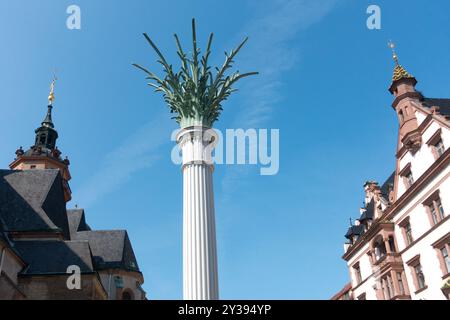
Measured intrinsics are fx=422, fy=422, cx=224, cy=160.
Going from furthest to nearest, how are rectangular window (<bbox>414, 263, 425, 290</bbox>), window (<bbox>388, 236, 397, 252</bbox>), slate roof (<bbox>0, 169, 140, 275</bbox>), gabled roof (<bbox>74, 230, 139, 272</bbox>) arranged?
gabled roof (<bbox>74, 230, 139, 272</bbox>), window (<bbox>388, 236, 397, 252</bbox>), rectangular window (<bbox>414, 263, 425, 290</bbox>), slate roof (<bbox>0, 169, 140, 275</bbox>)

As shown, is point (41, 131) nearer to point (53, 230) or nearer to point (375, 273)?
point (53, 230)

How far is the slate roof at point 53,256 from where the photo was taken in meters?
31.2

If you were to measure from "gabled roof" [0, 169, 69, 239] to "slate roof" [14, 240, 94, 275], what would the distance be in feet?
9.00

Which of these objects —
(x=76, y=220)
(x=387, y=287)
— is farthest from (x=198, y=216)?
(x=76, y=220)

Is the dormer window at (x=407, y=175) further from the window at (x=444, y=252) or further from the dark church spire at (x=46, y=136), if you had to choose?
the dark church spire at (x=46, y=136)

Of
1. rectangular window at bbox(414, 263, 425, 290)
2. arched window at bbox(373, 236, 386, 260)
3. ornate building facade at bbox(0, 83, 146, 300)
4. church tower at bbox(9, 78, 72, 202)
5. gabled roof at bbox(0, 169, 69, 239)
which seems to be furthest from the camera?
church tower at bbox(9, 78, 72, 202)

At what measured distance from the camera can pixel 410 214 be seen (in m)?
35.4

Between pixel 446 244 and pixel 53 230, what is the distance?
31.1 meters

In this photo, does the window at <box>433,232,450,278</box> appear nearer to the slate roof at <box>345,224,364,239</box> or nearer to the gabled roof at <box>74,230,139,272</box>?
the slate roof at <box>345,224,364,239</box>

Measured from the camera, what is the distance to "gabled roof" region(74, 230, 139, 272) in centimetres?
4550

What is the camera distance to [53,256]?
3225 centimetres

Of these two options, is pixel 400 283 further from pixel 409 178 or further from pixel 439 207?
pixel 409 178

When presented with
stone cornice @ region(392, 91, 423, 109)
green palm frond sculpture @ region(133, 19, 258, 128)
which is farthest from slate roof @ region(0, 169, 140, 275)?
stone cornice @ region(392, 91, 423, 109)
